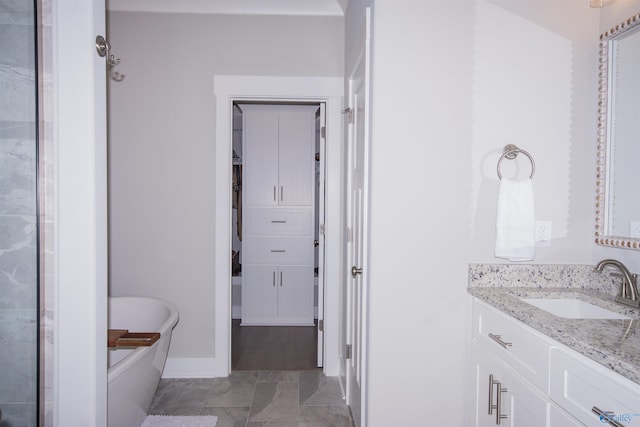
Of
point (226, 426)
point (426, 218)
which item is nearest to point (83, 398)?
point (226, 426)

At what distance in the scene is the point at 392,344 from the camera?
1.68 meters

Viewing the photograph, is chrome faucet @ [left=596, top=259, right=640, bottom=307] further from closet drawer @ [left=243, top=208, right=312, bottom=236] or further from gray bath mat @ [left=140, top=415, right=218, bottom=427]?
closet drawer @ [left=243, top=208, right=312, bottom=236]

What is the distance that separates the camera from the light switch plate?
68.1 inches

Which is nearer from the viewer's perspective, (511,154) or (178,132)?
(511,154)

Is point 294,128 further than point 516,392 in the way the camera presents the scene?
Yes

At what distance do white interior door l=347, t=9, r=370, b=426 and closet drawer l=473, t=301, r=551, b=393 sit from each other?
1.72 ft

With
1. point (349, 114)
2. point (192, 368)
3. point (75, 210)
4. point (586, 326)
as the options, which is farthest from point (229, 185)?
point (586, 326)

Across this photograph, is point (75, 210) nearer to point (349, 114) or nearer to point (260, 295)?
point (349, 114)

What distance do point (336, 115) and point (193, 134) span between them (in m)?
1.08

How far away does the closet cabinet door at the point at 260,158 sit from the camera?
3930 mm

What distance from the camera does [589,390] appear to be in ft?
3.34

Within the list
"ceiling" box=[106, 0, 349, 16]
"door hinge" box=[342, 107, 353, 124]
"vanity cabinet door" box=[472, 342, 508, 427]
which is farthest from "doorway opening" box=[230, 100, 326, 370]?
"vanity cabinet door" box=[472, 342, 508, 427]

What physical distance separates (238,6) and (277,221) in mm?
2054

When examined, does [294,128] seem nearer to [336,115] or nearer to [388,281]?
[336,115]
